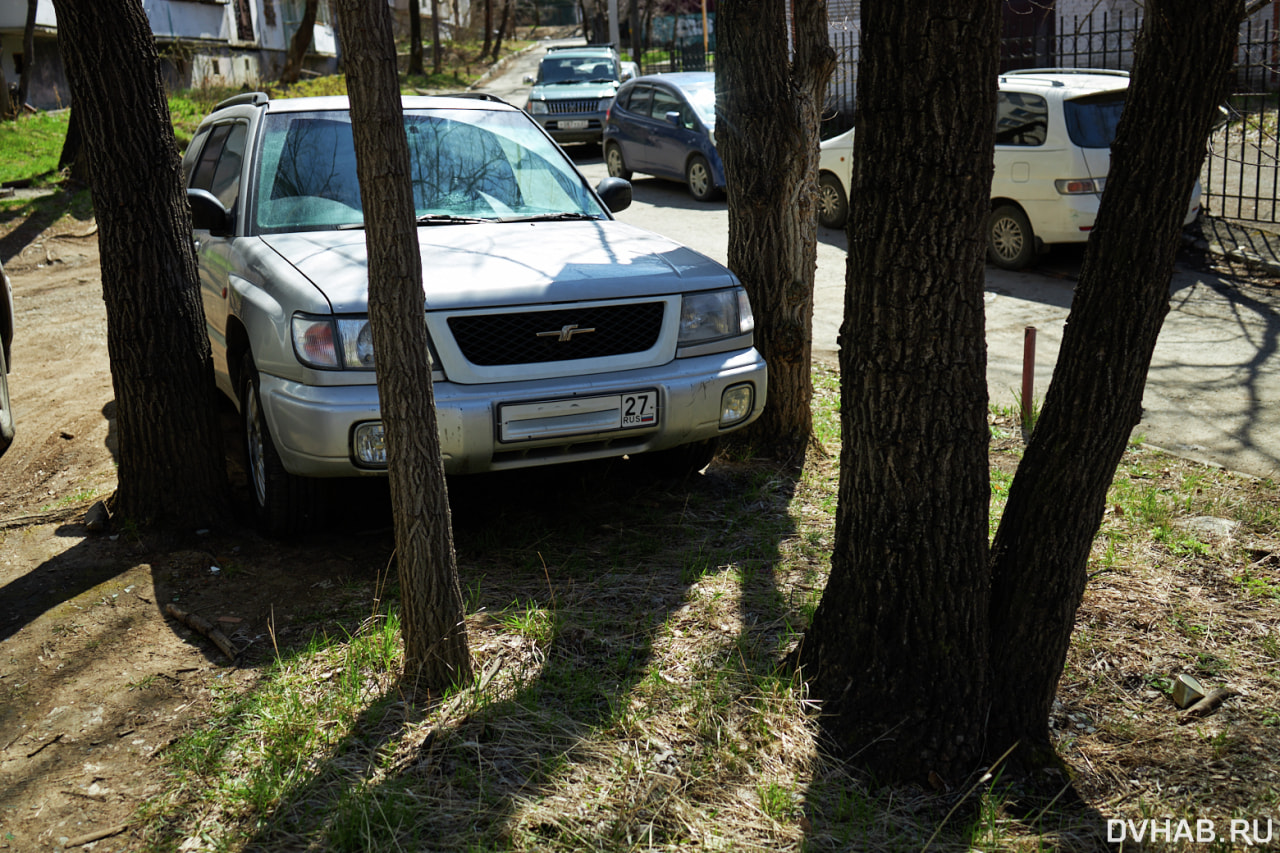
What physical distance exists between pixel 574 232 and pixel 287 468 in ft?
5.75

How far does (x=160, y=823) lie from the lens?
2729 millimetres

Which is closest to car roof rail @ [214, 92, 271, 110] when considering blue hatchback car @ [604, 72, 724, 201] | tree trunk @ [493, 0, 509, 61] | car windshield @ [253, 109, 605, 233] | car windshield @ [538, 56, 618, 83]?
car windshield @ [253, 109, 605, 233]

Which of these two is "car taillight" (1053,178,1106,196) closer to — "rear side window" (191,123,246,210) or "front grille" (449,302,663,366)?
"front grille" (449,302,663,366)

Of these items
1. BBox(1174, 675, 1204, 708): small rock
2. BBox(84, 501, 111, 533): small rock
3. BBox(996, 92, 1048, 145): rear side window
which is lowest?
BBox(1174, 675, 1204, 708): small rock

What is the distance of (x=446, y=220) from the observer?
5.02m

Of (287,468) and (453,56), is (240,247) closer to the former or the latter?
(287,468)

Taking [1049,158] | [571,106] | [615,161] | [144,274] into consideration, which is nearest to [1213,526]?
[144,274]

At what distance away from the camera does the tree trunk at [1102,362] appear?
2688 mm

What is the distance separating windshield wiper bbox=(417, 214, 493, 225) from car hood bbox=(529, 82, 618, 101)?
48.5ft

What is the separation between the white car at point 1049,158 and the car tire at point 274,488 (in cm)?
673

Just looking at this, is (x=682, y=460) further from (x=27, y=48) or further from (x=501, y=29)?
(x=501, y=29)

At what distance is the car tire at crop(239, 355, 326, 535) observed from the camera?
429 cm

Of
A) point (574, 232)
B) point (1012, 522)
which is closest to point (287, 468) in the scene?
point (574, 232)

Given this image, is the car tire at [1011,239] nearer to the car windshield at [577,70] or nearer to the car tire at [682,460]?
the car tire at [682,460]
